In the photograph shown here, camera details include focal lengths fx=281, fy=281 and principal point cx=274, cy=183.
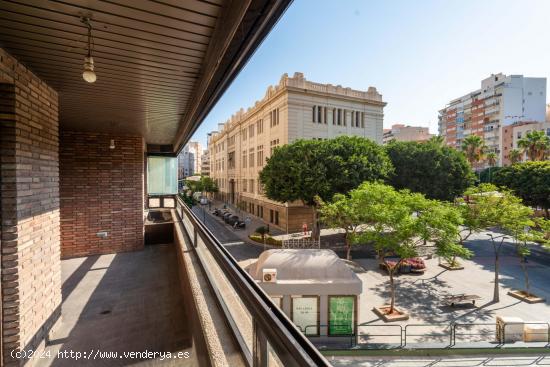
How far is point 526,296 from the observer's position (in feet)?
43.5

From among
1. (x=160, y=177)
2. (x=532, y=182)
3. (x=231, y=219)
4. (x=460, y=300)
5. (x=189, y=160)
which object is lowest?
(x=460, y=300)

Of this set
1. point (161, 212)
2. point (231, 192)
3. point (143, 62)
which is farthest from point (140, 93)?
point (231, 192)

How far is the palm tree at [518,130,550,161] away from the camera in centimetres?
3597

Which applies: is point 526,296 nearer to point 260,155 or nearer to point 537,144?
point 260,155

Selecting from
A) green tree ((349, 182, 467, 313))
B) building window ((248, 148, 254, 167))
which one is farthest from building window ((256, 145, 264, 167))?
green tree ((349, 182, 467, 313))

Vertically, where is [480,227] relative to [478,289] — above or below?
above

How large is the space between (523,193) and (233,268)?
34521mm

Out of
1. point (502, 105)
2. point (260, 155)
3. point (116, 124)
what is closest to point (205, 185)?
point (260, 155)

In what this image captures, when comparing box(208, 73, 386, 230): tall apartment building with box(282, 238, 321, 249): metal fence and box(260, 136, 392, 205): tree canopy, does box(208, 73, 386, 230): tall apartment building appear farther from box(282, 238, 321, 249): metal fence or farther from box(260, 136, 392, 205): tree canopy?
box(260, 136, 392, 205): tree canopy

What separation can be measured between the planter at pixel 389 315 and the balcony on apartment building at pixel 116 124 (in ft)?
28.2

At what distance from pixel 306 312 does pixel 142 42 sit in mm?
9526

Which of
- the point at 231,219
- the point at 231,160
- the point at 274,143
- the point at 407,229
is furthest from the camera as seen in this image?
the point at 231,160

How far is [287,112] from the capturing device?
2636 centimetres

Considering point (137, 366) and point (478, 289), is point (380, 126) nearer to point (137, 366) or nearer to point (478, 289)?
point (478, 289)
